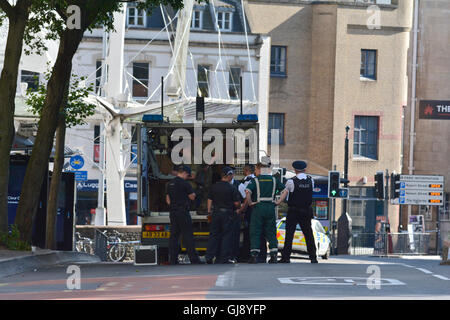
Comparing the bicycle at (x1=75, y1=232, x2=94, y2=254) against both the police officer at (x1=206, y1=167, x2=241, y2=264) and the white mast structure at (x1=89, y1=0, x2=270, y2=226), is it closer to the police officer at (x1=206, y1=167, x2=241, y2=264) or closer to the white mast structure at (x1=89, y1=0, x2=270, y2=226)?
the white mast structure at (x1=89, y1=0, x2=270, y2=226)

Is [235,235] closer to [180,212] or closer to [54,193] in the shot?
[180,212]

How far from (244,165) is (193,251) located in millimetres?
2799

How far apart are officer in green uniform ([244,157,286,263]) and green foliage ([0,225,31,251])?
4203mm

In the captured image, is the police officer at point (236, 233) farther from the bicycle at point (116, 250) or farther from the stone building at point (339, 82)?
the stone building at point (339, 82)

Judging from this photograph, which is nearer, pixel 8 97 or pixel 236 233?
pixel 8 97

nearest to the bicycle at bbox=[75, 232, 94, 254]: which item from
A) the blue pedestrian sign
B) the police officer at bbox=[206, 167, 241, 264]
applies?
the blue pedestrian sign

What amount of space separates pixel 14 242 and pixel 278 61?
36.5 metres

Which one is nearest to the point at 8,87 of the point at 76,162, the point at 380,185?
the point at 76,162

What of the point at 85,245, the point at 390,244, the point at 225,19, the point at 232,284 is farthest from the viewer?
the point at 225,19

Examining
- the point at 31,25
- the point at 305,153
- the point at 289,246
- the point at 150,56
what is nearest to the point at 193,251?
the point at 289,246

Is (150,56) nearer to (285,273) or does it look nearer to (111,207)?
(111,207)

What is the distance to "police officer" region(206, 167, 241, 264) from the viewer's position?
18.6 m

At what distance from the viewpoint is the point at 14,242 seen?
19.2m

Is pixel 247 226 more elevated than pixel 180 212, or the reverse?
pixel 180 212
